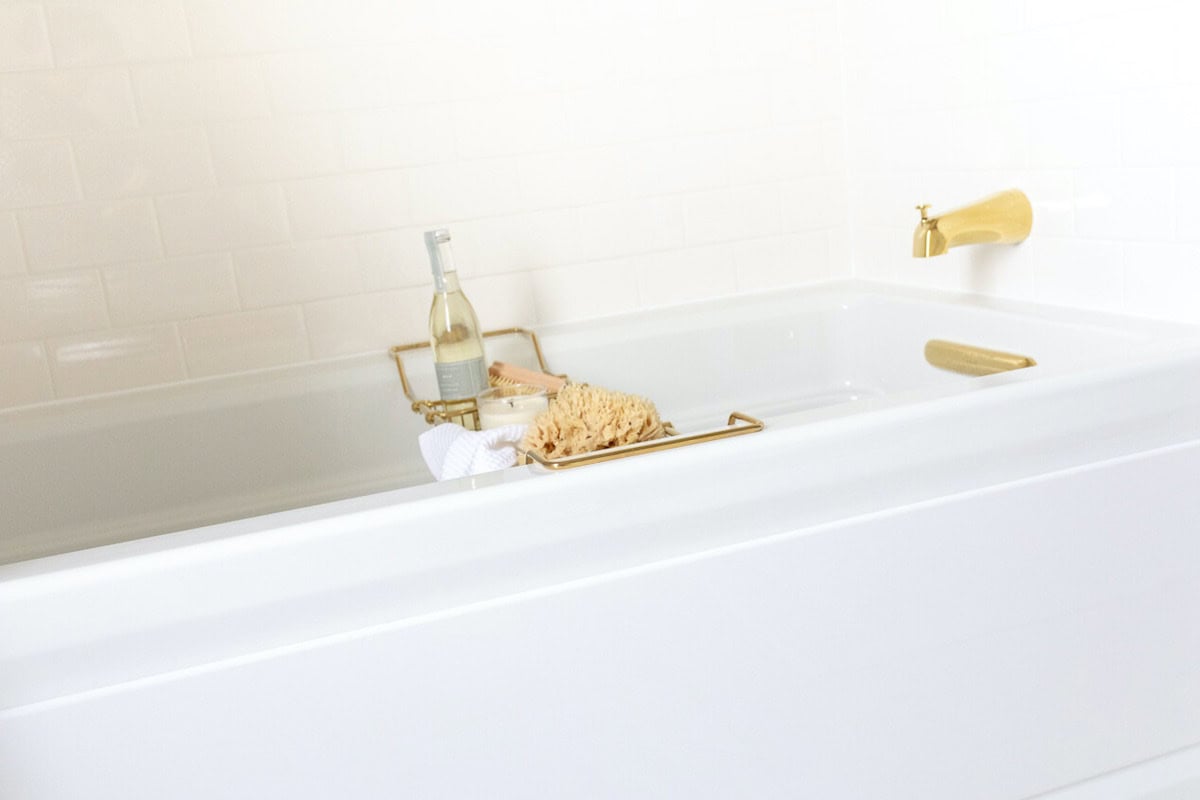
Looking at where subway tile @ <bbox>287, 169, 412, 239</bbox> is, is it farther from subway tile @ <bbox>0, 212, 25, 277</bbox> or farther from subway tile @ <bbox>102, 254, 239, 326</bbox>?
subway tile @ <bbox>0, 212, 25, 277</bbox>

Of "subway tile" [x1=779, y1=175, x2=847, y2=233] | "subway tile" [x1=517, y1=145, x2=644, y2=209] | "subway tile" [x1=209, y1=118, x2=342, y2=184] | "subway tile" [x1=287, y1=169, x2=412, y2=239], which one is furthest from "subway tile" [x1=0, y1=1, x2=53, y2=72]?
"subway tile" [x1=779, y1=175, x2=847, y2=233]

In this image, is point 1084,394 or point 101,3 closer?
point 1084,394

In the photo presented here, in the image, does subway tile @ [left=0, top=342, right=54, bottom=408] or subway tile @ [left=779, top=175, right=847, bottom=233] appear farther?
subway tile @ [left=779, top=175, right=847, bottom=233]

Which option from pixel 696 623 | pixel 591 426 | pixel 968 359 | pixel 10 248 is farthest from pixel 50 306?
pixel 968 359

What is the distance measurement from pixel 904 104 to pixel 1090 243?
46cm

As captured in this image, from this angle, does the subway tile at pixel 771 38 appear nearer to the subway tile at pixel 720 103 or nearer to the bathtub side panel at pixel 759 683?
the subway tile at pixel 720 103

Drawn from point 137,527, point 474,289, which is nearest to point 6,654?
point 137,527

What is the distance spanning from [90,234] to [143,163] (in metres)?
0.13

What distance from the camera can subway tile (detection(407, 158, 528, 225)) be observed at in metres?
1.76

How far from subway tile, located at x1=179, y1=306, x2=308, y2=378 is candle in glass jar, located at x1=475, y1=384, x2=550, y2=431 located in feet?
1.72

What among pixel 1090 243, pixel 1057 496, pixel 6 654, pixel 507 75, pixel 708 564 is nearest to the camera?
pixel 6 654

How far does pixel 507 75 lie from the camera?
1.77m

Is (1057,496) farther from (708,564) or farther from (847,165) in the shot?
(847,165)

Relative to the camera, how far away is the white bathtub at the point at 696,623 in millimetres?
839
